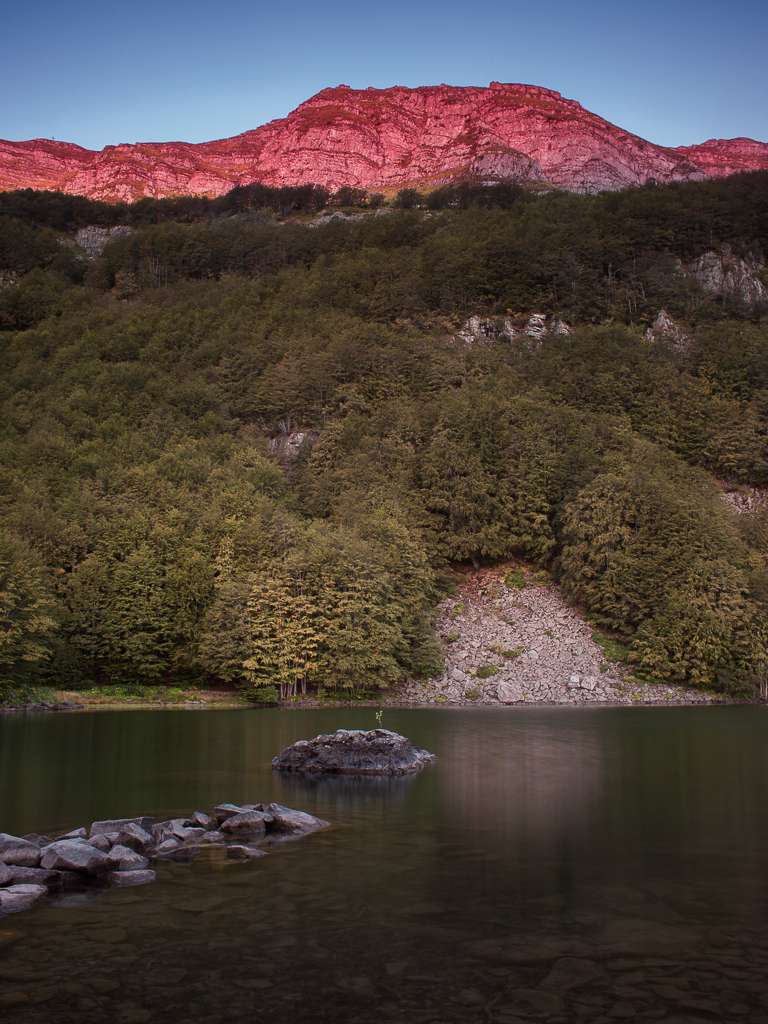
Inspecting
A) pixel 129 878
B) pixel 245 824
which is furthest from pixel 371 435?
pixel 129 878

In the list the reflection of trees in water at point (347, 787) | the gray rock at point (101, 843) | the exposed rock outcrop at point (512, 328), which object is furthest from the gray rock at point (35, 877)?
the exposed rock outcrop at point (512, 328)

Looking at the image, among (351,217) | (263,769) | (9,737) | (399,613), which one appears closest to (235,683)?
(399,613)

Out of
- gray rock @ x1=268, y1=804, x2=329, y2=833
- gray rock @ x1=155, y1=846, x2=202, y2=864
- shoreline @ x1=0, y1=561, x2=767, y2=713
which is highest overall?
gray rock @ x1=155, y1=846, x2=202, y2=864

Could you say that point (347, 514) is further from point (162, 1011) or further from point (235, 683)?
point (162, 1011)

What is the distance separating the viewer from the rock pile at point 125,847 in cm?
1100

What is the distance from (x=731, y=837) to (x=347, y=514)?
59.6 metres

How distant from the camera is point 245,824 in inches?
574

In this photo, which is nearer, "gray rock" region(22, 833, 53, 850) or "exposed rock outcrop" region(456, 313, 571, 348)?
"gray rock" region(22, 833, 53, 850)

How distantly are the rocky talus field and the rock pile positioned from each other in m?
41.9

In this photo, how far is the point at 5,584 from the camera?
46.8 metres

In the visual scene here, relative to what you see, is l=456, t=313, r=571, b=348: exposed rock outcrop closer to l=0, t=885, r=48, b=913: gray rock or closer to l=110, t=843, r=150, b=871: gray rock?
l=110, t=843, r=150, b=871: gray rock

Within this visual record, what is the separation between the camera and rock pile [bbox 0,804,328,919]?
11.0m

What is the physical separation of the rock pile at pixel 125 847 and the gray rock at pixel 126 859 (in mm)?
16

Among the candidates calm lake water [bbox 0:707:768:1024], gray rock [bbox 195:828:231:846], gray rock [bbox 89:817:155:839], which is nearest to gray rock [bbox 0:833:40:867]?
gray rock [bbox 89:817:155:839]
